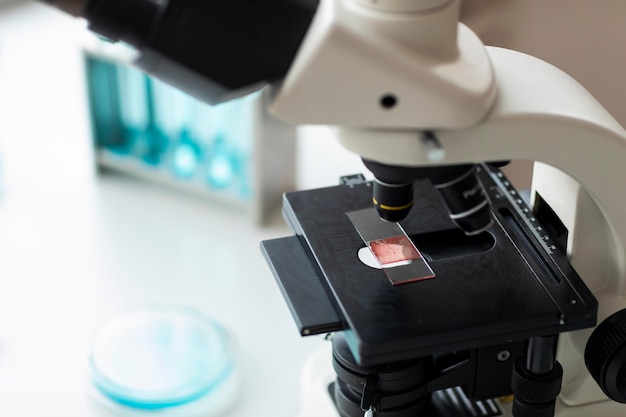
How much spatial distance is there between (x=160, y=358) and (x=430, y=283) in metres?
0.74

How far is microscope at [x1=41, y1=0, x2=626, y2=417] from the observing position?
1013 millimetres

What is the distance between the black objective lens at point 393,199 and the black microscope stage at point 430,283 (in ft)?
0.35

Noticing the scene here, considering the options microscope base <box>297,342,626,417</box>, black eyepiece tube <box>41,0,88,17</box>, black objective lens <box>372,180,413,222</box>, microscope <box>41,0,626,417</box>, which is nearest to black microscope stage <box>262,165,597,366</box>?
microscope <box>41,0,626,417</box>

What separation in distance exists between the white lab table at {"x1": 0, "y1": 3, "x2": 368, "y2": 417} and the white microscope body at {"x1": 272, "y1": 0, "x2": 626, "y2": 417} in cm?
81

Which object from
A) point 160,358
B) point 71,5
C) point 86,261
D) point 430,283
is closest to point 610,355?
point 430,283

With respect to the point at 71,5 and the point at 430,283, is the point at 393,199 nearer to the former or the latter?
the point at 430,283

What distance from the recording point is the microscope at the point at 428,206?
3.32 ft

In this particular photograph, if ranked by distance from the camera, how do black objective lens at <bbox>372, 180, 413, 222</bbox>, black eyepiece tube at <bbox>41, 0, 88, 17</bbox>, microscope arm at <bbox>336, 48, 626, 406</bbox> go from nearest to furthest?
black eyepiece tube at <bbox>41, 0, 88, 17</bbox> < microscope arm at <bbox>336, 48, 626, 406</bbox> < black objective lens at <bbox>372, 180, 413, 222</bbox>

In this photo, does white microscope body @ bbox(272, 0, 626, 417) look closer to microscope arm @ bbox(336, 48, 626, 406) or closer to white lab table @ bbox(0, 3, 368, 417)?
microscope arm @ bbox(336, 48, 626, 406)

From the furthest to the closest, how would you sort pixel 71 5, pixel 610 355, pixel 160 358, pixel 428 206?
pixel 160 358 < pixel 428 206 < pixel 610 355 < pixel 71 5

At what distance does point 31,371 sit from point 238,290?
43 centimetres

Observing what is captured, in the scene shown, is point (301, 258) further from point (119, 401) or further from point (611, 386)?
point (119, 401)

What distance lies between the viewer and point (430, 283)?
1289 mm

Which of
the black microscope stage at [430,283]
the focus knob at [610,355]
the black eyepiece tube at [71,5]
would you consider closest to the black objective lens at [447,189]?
the black microscope stage at [430,283]
